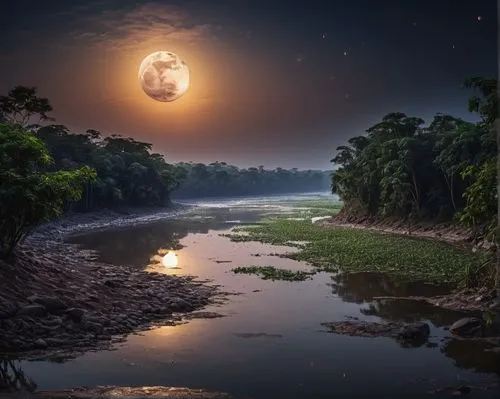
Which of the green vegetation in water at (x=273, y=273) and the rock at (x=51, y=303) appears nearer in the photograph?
the rock at (x=51, y=303)

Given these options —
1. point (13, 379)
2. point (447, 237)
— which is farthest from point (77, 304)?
point (447, 237)

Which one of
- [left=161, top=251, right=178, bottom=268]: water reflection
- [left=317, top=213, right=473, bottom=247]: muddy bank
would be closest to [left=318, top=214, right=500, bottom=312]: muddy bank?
[left=317, top=213, right=473, bottom=247]: muddy bank

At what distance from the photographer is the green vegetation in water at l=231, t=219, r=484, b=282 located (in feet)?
100

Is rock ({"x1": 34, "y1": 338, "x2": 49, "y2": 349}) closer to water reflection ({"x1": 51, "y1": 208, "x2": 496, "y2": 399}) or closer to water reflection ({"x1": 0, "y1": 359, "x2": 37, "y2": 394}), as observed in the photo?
water reflection ({"x1": 0, "y1": 359, "x2": 37, "y2": 394})

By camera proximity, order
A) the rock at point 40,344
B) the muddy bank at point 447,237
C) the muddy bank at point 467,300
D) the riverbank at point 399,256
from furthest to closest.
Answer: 1. the riverbank at point 399,256
2. the muddy bank at point 447,237
3. the muddy bank at point 467,300
4. the rock at point 40,344

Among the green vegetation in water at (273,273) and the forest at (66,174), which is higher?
the forest at (66,174)

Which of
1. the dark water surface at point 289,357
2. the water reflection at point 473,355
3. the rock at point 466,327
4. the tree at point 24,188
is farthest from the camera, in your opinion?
the tree at point 24,188

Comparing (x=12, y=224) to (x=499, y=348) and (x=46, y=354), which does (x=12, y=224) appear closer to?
(x=46, y=354)

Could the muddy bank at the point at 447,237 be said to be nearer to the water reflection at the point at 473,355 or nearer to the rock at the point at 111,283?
the water reflection at the point at 473,355

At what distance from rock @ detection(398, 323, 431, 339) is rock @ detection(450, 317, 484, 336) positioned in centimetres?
100

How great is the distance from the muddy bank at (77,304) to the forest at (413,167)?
86.4 feet

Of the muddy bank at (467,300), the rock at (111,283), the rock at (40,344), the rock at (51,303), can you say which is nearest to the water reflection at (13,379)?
the rock at (40,344)

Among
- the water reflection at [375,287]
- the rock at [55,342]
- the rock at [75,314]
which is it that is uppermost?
the rock at [75,314]

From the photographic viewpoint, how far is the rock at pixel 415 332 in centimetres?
1760
